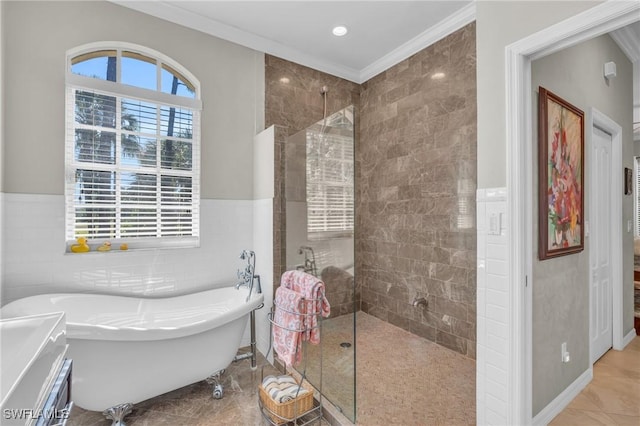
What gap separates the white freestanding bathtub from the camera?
1.72m

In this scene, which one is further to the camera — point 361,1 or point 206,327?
point 361,1

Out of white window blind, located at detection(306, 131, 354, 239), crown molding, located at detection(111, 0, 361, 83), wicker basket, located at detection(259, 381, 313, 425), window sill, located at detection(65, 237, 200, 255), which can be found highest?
crown molding, located at detection(111, 0, 361, 83)

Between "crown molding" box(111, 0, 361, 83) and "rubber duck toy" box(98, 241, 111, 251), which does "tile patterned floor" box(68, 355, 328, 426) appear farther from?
"crown molding" box(111, 0, 361, 83)

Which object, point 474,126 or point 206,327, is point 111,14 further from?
point 474,126

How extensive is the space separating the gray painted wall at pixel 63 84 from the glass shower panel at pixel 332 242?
0.95 meters

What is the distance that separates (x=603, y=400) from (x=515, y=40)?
2.44 metres

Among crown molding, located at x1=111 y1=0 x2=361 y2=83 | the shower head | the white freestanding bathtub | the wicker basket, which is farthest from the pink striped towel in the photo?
crown molding, located at x1=111 y1=0 x2=361 y2=83

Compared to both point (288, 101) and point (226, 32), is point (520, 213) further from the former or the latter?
point (226, 32)

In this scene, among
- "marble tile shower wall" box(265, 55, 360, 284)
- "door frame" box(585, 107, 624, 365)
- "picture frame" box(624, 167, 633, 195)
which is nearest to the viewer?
"marble tile shower wall" box(265, 55, 360, 284)

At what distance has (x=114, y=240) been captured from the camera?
8.34 ft

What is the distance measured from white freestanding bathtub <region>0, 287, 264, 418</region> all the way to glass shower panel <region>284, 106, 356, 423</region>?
0.60 m

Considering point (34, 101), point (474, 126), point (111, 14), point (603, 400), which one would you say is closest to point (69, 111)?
point (34, 101)

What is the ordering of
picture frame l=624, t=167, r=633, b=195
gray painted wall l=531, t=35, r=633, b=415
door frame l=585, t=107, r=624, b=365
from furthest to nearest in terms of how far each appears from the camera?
picture frame l=624, t=167, r=633, b=195 → door frame l=585, t=107, r=624, b=365 → gray painted wall l=531, t=35, r=633, b=415

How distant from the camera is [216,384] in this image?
88.0 inches
